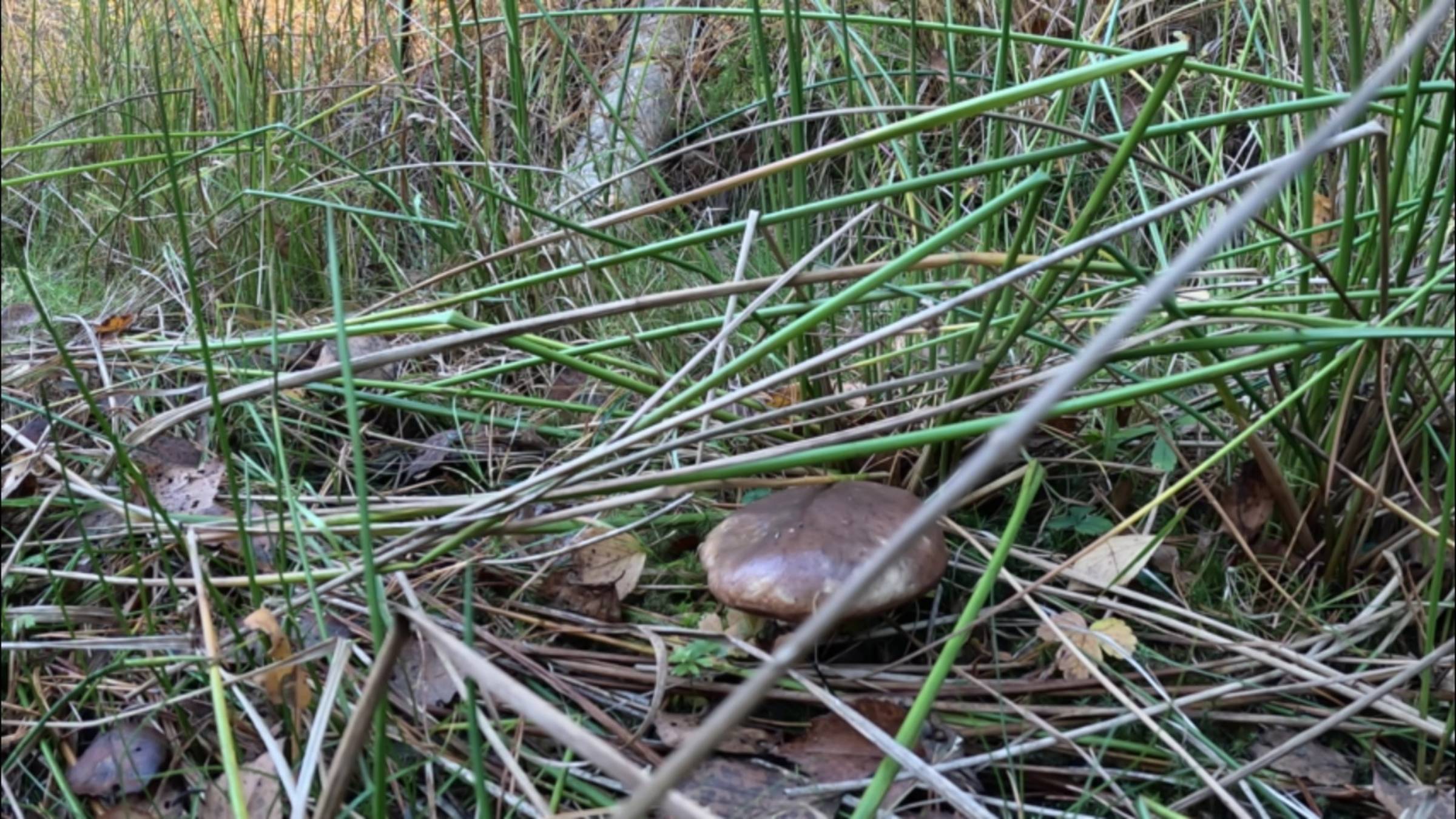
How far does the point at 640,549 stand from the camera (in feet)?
3.35

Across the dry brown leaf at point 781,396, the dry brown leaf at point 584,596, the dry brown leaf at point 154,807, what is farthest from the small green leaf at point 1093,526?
the dry brown leaf at point 154,807

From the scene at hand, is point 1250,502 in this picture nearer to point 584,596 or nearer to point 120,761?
point 584,596

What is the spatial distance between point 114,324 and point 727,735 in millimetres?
1171

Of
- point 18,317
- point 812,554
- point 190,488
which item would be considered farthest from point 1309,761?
point 18,317

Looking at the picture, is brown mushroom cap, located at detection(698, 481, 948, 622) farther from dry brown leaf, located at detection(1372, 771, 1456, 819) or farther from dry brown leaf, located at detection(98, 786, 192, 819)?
dry brown leaf, located at detection(98, 786, 192, 819)

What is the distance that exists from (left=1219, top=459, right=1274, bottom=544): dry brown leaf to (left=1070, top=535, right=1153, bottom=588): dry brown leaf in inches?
4.1

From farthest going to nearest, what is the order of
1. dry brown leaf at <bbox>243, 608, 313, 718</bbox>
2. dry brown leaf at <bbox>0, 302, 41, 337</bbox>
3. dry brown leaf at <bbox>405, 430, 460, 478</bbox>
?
dry brown leaf at <bbox>0, 302, 41, 337</bbox> < dry brown leaf at <bbox>405, 430, 460, 478</bbox> < dry brown leaf at <bbox>243, 608, 313, 718</bbox>

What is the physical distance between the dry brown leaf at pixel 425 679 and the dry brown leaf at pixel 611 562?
0.17m

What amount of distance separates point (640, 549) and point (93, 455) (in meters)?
0.66

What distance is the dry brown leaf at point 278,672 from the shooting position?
28.4 inches

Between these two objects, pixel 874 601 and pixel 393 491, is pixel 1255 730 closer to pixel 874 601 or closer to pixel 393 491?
pixel 874 601

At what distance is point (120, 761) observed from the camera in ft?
2.72

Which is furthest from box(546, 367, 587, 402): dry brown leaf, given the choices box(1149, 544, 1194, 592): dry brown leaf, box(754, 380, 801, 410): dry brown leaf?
box(1149, 544, 1194, 592): dry brown leaf

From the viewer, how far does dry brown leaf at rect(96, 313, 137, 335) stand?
4.75 feet
